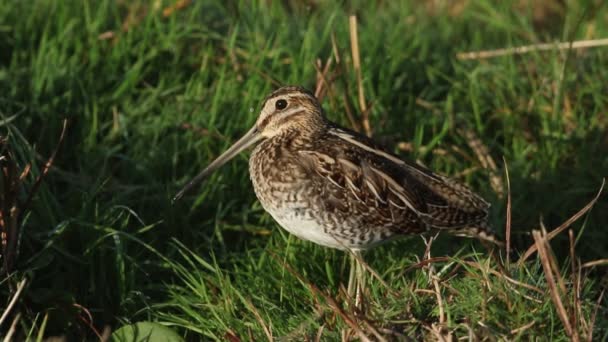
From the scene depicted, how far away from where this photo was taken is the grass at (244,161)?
3.82 m

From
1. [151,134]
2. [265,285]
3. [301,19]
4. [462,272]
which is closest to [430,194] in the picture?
[462,272]

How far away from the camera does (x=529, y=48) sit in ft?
18.8

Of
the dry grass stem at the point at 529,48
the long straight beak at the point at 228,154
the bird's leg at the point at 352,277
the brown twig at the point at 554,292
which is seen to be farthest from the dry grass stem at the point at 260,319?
the dry grass stem at the point at 529,48

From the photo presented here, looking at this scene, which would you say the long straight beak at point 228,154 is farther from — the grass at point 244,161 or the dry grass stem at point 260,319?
the dry grass stem at point 260,319

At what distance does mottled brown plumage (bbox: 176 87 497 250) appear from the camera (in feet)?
13.4

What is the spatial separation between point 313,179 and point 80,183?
1.22 meters

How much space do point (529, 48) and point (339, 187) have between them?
210cm

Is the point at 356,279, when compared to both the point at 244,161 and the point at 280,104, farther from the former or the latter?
the point at 244,161

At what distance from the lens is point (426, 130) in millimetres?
5469

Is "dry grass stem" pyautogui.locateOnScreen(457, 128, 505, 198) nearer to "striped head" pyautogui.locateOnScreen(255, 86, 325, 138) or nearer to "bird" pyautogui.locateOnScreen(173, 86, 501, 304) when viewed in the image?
"bird" pyautogui.locateOnScreen(173, 86, 501, 304)

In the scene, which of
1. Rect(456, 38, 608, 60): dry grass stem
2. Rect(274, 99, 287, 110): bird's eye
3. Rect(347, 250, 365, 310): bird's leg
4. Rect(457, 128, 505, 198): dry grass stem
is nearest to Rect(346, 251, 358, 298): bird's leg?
Rect(347, 250, 365, 310): bird's leg

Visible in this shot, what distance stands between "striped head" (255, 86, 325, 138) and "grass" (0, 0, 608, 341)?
527mm

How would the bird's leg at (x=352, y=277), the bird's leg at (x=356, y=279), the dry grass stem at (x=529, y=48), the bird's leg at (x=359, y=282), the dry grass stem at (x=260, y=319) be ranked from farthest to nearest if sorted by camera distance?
the dry grass stem at (x=529, y=48)
the bird's leg at (x=352, y=277)
the bird's leg at (x=356, y=279)
the bird's leg at (x=359, y=282)
the dry grass stem at (x=260, y=319)

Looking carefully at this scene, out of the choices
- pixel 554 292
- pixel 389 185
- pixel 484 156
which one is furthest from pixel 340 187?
pixel 484 156
